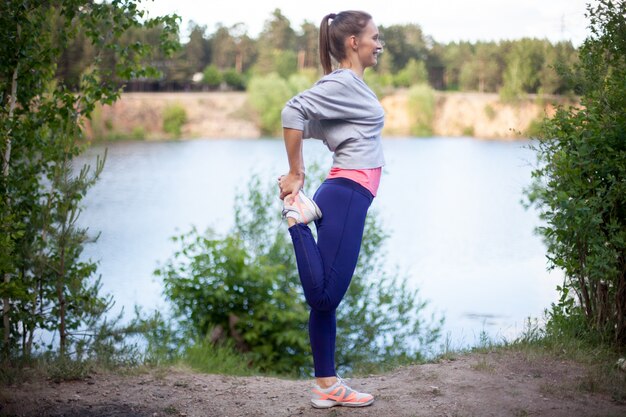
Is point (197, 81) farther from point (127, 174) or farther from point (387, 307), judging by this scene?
point (387, 307)

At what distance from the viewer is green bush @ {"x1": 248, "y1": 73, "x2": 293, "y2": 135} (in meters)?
39.1

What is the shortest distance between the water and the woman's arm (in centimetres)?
228

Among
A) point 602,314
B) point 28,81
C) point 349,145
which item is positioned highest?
point 28,81

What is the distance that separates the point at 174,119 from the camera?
132 feet

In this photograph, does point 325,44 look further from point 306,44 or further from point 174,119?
point 306,44

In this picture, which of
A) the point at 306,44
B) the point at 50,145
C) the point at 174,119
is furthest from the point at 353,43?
the point at 306,44

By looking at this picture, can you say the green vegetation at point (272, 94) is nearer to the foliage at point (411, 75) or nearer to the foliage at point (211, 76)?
the foliage at point (211, 76)

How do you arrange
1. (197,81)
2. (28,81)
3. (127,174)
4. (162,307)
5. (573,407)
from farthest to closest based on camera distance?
(197,81) < (127,174) < (162,307) < (28,81) < (573,407)

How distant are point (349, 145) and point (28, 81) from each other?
2413 mm

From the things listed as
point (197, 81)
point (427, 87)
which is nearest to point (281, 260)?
point (427, 87)

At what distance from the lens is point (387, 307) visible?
821 centimetres

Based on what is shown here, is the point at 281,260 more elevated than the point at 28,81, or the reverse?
the point at 28,81

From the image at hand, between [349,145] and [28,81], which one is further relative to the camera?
[28,81]

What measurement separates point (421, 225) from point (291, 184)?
12.1 metres
